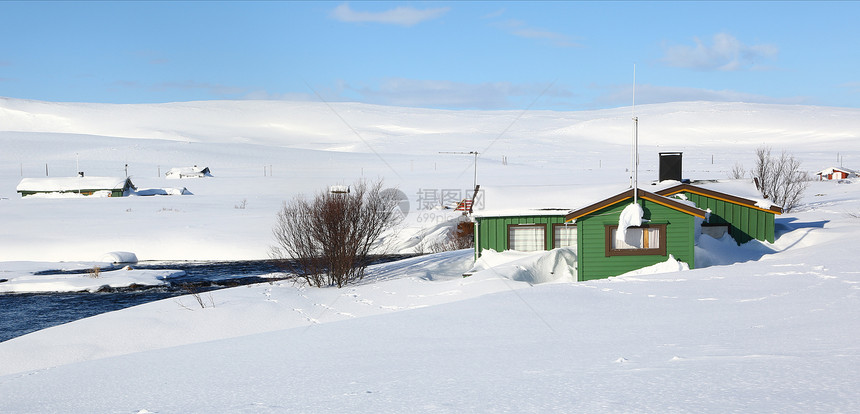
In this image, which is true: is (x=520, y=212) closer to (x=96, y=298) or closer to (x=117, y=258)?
(x=96, y=298)

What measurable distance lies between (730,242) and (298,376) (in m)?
19.3

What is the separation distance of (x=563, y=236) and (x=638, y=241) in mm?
4085

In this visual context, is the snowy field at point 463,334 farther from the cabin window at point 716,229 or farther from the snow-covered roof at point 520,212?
the cabin window at point 716,229

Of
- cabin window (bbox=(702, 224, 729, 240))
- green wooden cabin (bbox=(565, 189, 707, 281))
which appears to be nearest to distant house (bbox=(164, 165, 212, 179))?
cabin window (bbox=(702, 224, 729, 240))

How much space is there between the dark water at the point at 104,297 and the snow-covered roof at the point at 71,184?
36302 mm

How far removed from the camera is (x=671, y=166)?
27.3m

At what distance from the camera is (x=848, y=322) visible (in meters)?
11.4

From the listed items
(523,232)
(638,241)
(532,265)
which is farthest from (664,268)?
(523,232)

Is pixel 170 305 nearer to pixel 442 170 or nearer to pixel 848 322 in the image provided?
pixel 848 322

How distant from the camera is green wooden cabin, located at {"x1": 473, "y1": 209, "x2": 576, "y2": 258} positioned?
24359 mm

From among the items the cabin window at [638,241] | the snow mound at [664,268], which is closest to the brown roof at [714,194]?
the cabin window at [638,241]

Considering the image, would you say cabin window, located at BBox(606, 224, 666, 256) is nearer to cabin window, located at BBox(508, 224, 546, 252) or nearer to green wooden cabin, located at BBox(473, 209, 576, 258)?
green wooden cabin, located at BBox(473, 209, 576, 258)

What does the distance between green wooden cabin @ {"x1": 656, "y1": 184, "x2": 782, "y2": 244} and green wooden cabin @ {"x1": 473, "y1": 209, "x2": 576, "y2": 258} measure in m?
3.82

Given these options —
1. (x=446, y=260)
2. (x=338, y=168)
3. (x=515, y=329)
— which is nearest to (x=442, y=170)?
(x=338, y=168)
